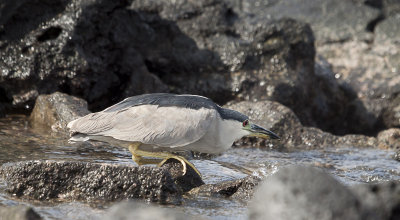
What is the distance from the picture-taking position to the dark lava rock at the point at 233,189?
4883 millimetres

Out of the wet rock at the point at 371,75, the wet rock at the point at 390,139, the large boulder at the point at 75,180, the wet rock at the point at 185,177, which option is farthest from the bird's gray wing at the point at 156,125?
the wet rock at the point at 371,75

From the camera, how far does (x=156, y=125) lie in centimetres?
527

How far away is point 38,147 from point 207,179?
1.98 meters

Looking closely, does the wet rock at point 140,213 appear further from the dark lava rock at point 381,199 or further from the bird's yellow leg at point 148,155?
the bird's yellow leg at point 148,155

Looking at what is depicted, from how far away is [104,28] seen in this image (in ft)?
27.6

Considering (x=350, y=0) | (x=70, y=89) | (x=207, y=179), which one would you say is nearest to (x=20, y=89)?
(x=70, y=89)

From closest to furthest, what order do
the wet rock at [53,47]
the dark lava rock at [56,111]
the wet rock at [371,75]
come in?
the dark lava rock at [56,111] < the wet rock at [53,47] < the wet rock at [371,75]

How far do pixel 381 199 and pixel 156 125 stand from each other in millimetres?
2648

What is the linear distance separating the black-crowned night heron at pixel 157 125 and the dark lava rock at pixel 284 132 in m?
2.31

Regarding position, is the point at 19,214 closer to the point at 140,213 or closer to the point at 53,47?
the point at 140,213

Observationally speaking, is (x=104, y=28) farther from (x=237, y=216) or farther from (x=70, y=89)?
(x=237, y=216)

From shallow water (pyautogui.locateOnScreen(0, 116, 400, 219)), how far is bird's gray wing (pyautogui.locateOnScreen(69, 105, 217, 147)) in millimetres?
578

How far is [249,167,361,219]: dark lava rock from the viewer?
9.27 feet

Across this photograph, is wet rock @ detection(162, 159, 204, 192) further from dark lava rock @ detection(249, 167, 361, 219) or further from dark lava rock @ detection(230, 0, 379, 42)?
dark lava rock @ detection(230, 0, 379, 42)
